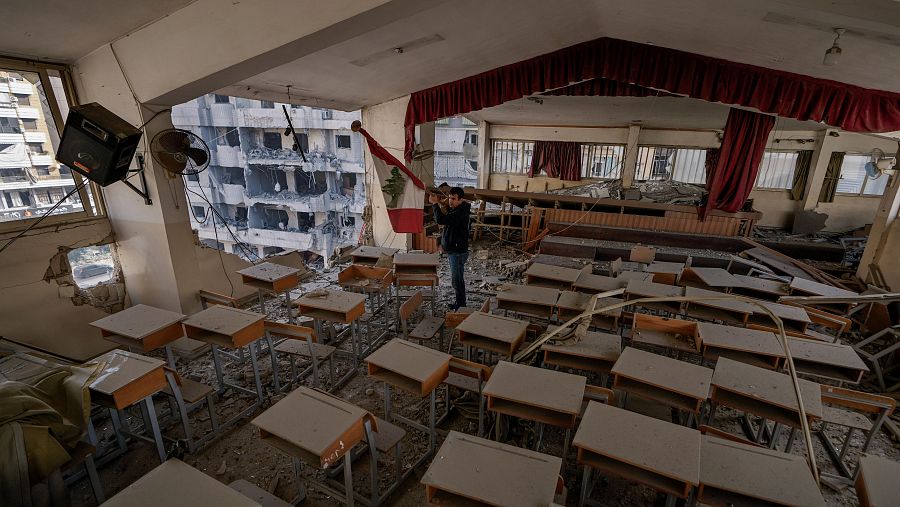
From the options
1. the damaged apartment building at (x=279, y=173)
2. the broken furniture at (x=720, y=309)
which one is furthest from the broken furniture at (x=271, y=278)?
the damaged apartment building at (x=279, y=173)

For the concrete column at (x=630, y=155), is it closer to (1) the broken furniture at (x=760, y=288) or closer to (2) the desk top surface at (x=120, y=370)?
(1) the broken furniture at (x=760, y=288)

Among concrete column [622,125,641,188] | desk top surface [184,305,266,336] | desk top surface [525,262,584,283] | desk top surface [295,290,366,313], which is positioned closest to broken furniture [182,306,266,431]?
desk top surface [184,305,266,336]

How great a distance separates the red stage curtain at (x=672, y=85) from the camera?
516 cm

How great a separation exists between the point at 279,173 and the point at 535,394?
24.1 metres

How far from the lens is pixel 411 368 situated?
273 centimetres

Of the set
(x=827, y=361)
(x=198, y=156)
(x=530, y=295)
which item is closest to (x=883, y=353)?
(x=827, y=361)

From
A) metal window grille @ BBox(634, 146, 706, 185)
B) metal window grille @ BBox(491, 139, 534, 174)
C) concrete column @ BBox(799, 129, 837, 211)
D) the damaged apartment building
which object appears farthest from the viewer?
the damaged apartment building

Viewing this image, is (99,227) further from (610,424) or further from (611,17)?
(611,17)

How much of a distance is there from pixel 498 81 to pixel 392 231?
3651 millimetres

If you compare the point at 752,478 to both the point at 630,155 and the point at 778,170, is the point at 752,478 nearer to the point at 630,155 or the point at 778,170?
the point at 630,155

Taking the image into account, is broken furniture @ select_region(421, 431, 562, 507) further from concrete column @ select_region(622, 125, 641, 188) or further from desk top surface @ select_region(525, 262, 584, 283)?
concrete column @ select_region(622, 125, 641, 188)

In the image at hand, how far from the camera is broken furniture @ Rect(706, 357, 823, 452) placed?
2.57m

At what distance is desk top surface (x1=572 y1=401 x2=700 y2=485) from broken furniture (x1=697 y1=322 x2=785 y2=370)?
59.6 inches

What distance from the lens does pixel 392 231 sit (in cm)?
820
